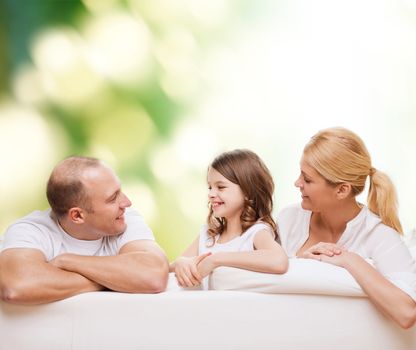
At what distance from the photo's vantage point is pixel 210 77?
17.1 ft

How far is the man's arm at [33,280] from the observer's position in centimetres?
201

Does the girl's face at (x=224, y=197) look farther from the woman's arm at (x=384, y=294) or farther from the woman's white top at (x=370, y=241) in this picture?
the woman's arm at (x=384, y=294)

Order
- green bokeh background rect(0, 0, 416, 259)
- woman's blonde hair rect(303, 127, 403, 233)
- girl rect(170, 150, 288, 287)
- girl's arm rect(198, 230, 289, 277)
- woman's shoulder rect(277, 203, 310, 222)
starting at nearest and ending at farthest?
1. girl's arm rect(198, 230, 289, 277)
2. woman's blonde hair rect(303, 127, 403, 233)
3. girl rect(170, 150, 288, 287)
4. woman's shoulder rect(277, 203, 310, 222)
5. green bokeh background rect(0, 0, 416, 259)

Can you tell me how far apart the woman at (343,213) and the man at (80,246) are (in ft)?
1.79

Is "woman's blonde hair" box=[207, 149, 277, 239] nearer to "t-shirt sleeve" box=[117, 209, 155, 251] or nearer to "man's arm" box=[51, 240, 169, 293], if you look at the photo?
"t-shirt sleeve" box=[117, 209, 155, 251]

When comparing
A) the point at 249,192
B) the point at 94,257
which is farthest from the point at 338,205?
A: the point at 94,257

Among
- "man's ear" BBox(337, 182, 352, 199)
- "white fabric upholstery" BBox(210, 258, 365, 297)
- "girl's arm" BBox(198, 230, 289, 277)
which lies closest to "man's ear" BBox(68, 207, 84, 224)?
"girl's arm" BBox(198, 230, 289, 277)

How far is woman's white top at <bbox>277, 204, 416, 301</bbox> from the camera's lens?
2.21 meters

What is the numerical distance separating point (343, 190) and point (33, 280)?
1.08 meters

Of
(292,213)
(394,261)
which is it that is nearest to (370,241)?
(394,261)

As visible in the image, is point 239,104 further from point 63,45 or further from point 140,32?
point 63,45

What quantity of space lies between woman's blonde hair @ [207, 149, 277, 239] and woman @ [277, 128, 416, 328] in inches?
3.6

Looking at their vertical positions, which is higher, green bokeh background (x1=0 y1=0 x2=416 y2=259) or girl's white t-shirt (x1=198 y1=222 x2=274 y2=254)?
green bokeh background (x1=0 y1=0 x2=416 y2=259)

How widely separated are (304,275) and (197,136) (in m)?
3.19
